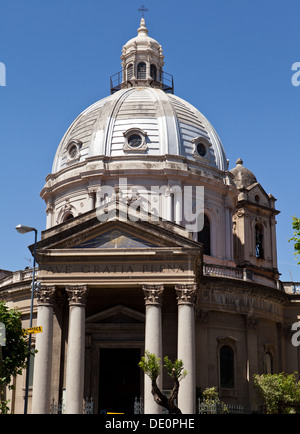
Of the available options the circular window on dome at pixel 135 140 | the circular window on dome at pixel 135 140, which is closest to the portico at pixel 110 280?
the circular window on dome at pixel 135 140

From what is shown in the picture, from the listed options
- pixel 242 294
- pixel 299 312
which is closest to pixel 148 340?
pixel 242 294

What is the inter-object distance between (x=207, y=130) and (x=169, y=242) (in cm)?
1875

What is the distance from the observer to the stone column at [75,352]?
33.2 meters

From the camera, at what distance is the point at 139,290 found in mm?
38188

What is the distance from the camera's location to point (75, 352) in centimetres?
3375

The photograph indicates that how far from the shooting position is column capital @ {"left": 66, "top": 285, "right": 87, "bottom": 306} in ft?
115

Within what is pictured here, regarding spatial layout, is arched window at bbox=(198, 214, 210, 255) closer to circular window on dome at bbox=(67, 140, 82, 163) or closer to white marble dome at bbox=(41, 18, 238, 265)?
white marble dome at bbox=(41, 18, 238, 265)

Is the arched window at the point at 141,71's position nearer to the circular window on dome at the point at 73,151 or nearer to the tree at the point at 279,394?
the circular window on dome at the point at 73,151

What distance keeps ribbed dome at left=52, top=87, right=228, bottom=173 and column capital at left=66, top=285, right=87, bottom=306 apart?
15.3 meters

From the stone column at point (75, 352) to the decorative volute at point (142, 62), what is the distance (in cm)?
2541
